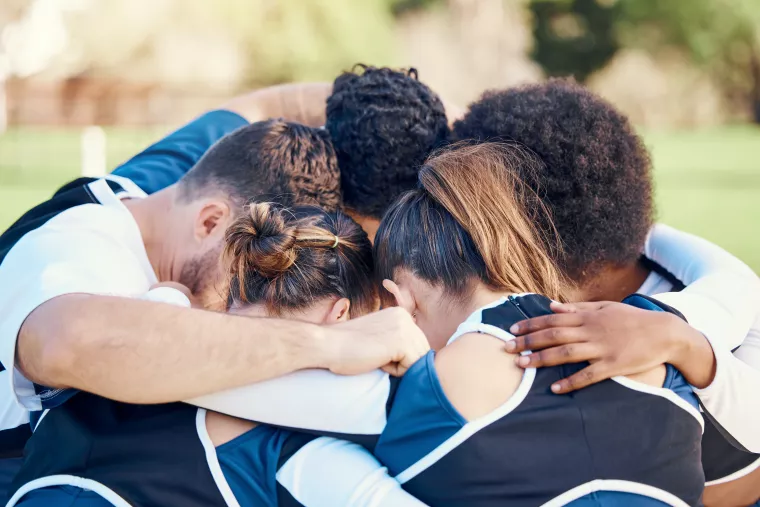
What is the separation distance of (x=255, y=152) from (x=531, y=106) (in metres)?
1.08

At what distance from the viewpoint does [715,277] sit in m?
2.84

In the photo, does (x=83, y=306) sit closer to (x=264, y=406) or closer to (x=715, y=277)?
(x=264, y=406)

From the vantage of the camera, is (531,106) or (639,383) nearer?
(639,383)

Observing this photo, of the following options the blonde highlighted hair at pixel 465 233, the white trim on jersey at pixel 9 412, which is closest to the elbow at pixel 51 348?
the white trim on jersey at pixel 9 412

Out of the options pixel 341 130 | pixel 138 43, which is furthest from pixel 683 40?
pixel 341 130

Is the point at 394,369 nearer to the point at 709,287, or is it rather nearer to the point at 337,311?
the point at 337,311

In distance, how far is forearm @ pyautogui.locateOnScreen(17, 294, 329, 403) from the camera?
210 centimetres

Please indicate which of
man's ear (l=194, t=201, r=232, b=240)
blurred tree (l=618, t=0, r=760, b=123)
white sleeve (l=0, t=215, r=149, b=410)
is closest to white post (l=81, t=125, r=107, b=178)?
man's ear (l=194, t=201, r=232, b=240)

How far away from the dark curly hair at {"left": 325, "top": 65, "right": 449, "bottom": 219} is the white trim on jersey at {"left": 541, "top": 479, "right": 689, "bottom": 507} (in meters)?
1.69

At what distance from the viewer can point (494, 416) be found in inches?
77.2

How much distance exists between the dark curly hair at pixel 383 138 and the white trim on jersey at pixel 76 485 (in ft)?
5.65

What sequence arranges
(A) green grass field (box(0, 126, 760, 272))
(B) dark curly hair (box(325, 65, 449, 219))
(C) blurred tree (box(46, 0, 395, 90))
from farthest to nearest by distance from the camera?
(C) blurred tree (box(46, 0, 395, 90)), (A) green grass field (box(0, 126, 760, 272)), (B) dark curly hair (box(325, 65, 449, 219))

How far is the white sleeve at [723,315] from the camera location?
7.48ft

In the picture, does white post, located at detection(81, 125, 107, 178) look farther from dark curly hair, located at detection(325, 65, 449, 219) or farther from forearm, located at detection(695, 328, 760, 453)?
forearm, located at detection(695, 328, 760, 453)
